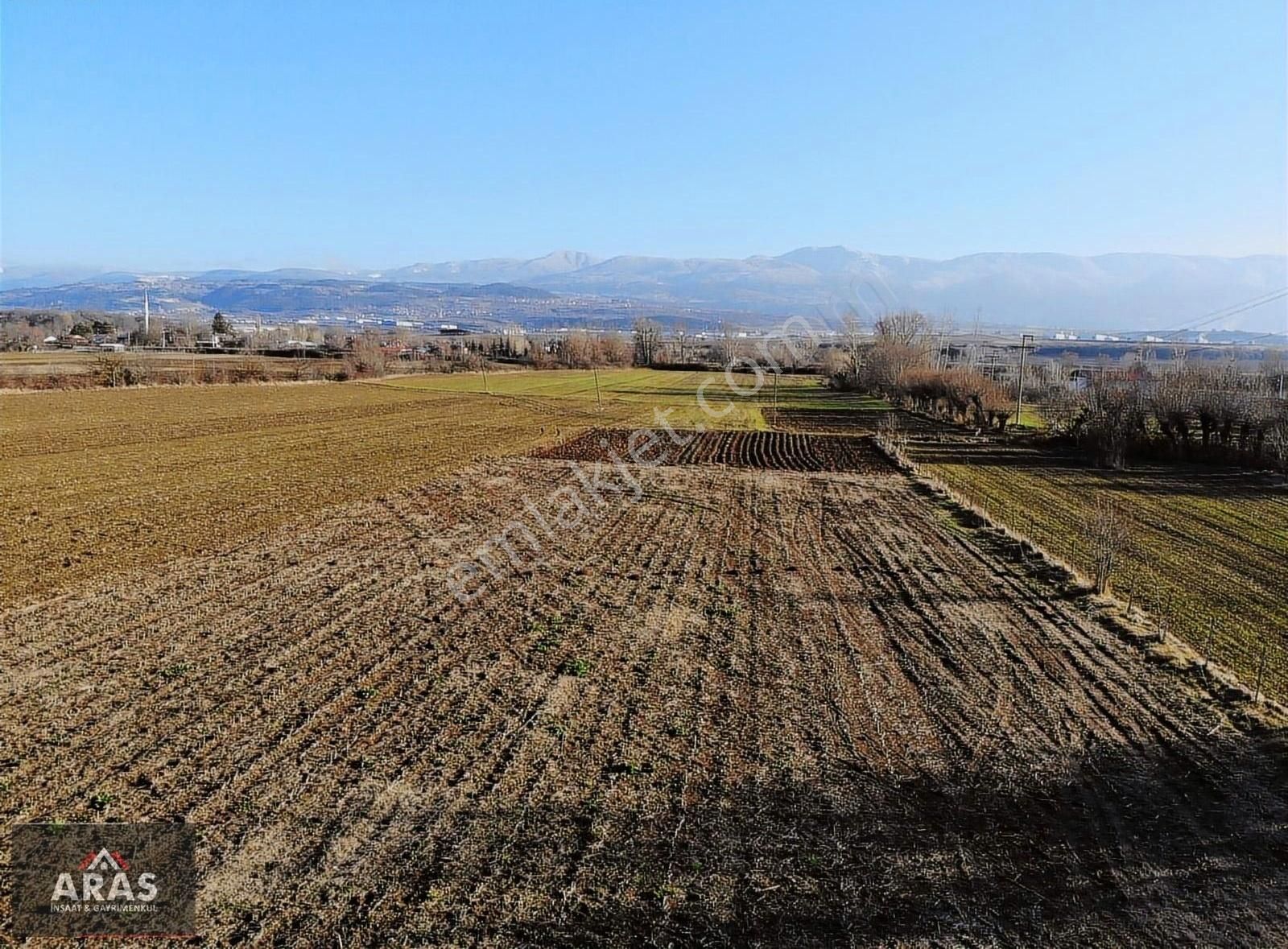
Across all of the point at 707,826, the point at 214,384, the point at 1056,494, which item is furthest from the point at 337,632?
the point at 214,384

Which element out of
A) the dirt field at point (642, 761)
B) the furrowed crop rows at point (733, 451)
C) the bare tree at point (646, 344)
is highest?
the bare tree at point (646, 344)

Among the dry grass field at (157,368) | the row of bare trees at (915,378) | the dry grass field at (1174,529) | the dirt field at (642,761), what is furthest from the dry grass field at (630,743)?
the dry grass field at (157,368)

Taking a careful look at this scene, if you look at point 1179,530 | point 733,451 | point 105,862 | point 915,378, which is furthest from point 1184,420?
point 105,862

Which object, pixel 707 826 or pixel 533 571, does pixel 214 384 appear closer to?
pixel 533 571

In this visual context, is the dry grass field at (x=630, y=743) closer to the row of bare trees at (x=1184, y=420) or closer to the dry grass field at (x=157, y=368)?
the row of bare trees at (x=1184, y=420)

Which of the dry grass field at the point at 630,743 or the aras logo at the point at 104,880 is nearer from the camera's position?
the aras logo at the point at 104,880

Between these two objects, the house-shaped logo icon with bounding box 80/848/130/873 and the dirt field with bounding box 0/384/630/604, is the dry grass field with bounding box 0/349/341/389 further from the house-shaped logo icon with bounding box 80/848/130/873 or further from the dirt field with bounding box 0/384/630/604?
the house-shaped logo icon with bounding box 80/848/130/873

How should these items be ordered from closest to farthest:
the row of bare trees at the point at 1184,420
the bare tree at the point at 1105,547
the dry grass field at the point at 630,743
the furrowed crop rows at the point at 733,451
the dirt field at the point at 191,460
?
the dry grass field at the point at 630,743, the bare tree at the point at 1105,547, the dirt field at the point at 191,460, the furrowed crop rows at the point at 733,451, the row of bare trees at the point at 1184,420

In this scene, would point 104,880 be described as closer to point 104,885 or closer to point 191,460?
point 104,885
